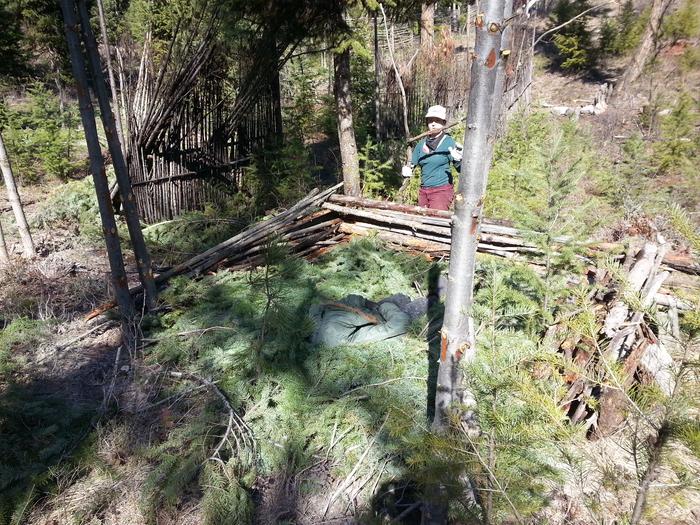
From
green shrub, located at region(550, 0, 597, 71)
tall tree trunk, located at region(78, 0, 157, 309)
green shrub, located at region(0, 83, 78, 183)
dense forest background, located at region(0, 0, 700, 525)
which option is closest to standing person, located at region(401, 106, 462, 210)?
dense forest background, located at region(0, 0, 700, 525)

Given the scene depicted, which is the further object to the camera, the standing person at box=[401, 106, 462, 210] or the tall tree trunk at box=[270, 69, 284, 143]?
the tall tree trunk at box=[270, 69, 284, 143]

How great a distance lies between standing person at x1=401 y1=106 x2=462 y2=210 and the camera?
5027mm

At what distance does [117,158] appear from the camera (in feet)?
10.9

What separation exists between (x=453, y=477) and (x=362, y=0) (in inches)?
223

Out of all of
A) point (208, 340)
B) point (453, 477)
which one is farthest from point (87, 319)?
point (453, 477)

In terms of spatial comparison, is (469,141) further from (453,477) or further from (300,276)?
(300,276)

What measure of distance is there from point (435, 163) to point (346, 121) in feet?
6.37

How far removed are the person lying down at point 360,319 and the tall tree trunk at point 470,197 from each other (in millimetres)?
1276

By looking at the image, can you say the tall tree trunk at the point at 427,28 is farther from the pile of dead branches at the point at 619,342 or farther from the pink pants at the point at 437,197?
the pile of dead branches at the point at 619,342

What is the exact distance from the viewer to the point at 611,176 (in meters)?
7.00

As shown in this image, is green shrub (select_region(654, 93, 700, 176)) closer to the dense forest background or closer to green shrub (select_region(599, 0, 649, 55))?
the dense forest background

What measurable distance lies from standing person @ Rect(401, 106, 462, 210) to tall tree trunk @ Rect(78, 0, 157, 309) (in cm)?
302

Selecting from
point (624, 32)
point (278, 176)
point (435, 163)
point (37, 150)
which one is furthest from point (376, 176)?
point (624, 32)

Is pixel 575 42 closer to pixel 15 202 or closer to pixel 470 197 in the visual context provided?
pixel 470 197
